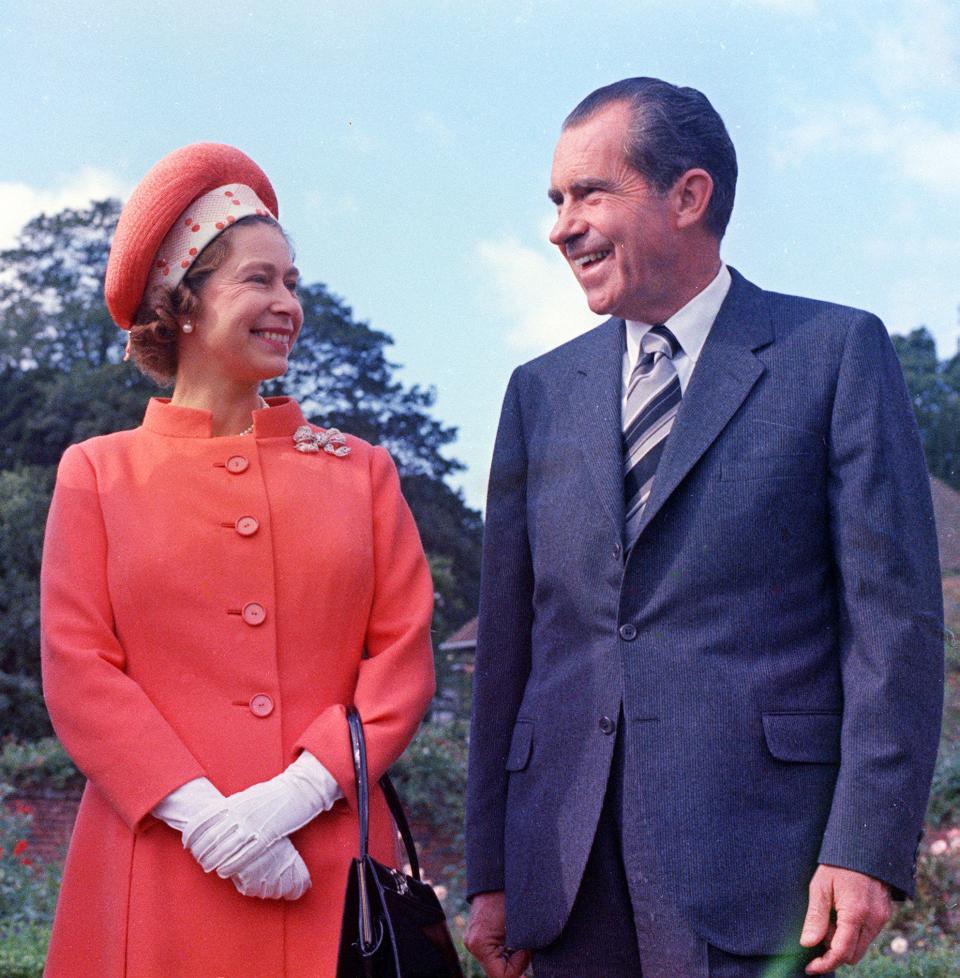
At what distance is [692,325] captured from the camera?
9.34 feet

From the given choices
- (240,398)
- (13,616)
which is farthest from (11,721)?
(240,398)

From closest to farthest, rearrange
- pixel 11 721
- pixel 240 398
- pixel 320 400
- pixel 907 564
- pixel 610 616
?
pixel 907 564, pixel 610 616, pixel 240 398, pixel 11 721, pixel 320 400

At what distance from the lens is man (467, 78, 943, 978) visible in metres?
2.45

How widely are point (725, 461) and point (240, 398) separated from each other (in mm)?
983

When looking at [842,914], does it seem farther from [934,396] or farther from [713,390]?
[934,396]

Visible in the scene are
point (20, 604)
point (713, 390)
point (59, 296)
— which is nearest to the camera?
point (713, 390)

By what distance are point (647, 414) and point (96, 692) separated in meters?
1.16

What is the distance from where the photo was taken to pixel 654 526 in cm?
264

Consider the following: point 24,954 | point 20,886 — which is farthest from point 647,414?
point 20,886

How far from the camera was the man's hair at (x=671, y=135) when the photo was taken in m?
2.85

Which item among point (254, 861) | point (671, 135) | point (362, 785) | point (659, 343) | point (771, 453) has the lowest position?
point (254, 861)

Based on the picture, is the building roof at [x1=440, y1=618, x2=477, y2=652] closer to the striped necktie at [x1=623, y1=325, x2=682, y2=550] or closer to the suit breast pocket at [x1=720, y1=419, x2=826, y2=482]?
the striped necktie at [x1=623, y1=325, x2=682, y2=550]

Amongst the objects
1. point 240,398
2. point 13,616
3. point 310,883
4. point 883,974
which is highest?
point 13,616

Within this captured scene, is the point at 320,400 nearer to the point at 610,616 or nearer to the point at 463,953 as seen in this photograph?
the point at 463,953
